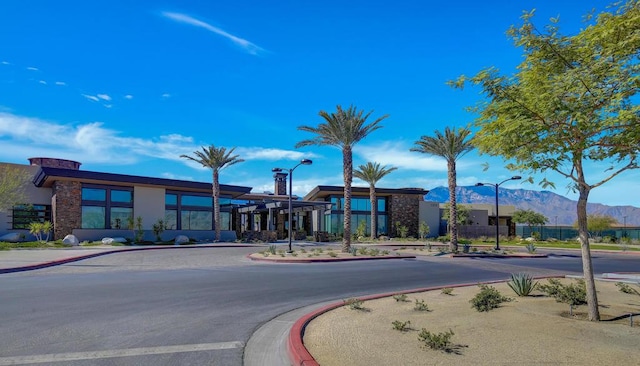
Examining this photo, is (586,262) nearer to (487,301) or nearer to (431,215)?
(487,301)

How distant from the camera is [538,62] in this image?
7887 millimetres

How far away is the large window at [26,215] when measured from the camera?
4128 cm

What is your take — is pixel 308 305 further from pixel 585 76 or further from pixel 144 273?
pixel 144 273

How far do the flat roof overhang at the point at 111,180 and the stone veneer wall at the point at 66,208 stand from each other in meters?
0.77

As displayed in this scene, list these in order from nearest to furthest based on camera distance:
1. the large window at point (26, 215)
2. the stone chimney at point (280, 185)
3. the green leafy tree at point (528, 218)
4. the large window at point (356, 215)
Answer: the large window at point (26, 215) < the large window at point (356, 215) < the green leafy tree at point (528, 218) < the stone chimney at point (280, 185)

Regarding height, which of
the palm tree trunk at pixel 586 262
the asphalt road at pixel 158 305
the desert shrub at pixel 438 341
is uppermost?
the palm tree trunk at pixel 586 262

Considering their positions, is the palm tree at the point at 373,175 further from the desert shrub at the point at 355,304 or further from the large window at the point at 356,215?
the desert shrub at the point at 355,304

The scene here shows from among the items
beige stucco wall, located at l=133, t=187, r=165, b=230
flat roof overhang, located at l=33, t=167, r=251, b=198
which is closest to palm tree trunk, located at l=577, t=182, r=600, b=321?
flat roof overhang, located at l=33, t=167, r=251, b=198

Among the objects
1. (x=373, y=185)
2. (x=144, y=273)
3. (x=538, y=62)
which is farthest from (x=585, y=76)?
(x=373, y=185)

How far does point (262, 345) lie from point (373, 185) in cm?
4865

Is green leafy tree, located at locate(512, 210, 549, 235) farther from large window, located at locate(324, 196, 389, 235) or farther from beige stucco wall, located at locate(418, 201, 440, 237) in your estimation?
large window, located at locate(324, 196, 389, 235)

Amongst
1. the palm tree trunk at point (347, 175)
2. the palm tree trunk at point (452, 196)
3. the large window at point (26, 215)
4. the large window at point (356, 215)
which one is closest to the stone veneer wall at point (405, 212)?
the large window at point (356, 215)

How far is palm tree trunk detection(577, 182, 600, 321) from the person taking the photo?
7.86 m

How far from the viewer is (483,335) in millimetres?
6762
